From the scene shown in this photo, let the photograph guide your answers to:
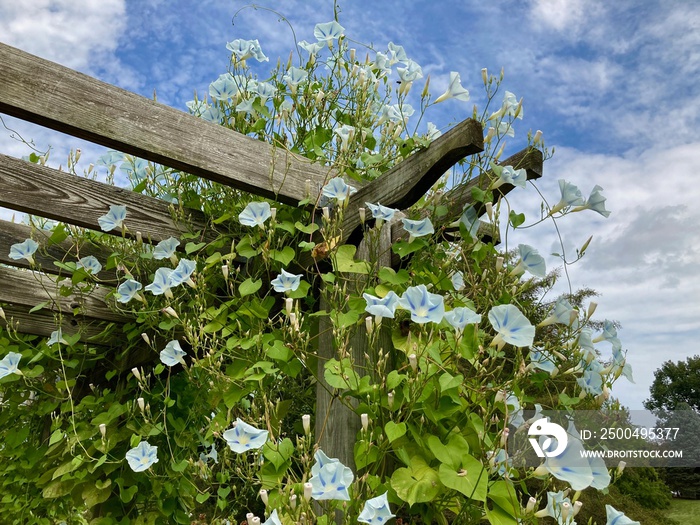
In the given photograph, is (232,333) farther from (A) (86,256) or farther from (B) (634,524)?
(B) (634,524)

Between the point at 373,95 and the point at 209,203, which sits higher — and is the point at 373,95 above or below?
above

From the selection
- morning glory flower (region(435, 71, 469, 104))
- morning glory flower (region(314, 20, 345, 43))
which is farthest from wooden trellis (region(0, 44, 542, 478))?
morning glory flower (region(314, 20, 345, 43))

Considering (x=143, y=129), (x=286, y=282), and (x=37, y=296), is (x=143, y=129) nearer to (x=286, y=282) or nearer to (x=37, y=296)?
Answer: (x=286, y=282)

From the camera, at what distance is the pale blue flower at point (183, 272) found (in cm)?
203

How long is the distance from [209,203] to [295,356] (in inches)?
33.6

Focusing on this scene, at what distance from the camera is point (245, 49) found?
7.58ft

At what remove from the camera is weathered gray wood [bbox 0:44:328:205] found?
171 cm

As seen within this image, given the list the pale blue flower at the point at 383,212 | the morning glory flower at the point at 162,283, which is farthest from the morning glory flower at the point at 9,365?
the pale blue flower at the point at 383,212

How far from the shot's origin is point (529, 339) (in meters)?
1.54

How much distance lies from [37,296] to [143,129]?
1.81 meters

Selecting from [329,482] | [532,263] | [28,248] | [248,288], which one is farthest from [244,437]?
[28,248]

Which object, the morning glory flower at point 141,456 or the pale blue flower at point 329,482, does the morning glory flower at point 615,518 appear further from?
the morning glory flower at point 141,456

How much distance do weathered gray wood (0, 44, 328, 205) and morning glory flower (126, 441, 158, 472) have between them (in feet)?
3.64

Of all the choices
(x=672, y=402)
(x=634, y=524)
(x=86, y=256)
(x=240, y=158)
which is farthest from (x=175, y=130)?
(x=672, y=402)
